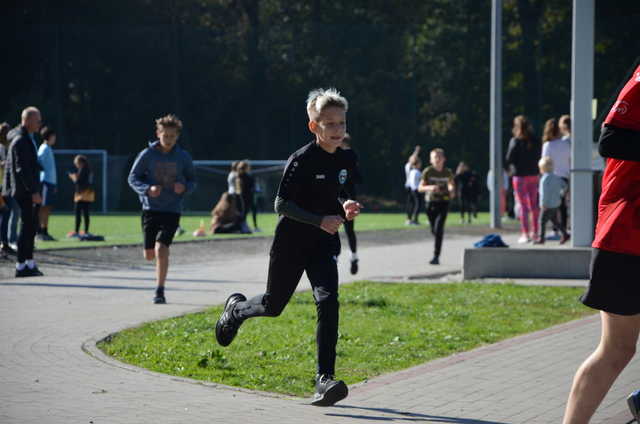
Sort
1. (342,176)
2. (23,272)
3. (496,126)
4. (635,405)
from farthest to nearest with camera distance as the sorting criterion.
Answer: (496,126)
(23,272)
(342,176)
(635,405)

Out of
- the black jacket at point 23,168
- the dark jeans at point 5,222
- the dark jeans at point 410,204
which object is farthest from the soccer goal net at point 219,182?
the black jacket at point 23,168

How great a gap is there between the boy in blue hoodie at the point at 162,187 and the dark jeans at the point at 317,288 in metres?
4.09

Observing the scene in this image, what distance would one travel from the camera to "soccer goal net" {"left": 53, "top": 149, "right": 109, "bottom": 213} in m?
39.9

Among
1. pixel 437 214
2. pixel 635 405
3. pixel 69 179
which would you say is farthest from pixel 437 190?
pixel 69 179

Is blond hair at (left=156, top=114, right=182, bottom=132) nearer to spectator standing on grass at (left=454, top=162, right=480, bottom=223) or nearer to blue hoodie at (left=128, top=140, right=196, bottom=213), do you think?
blue hoodie at (left=128, top=140, right=196, bottom=213)

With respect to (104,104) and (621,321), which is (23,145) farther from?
(104,104)

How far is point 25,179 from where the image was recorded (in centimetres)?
1286

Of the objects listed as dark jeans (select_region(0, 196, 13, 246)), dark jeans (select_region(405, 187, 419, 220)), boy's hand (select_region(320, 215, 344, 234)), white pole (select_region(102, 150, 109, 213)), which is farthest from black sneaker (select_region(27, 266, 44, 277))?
white pole (select_region(102, 150, 109, 213))

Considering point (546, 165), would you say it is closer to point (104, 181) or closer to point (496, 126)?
point (496, 126)

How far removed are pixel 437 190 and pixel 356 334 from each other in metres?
6.76

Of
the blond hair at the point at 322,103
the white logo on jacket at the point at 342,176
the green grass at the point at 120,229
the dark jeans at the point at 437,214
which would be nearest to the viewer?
the blond hair at the point at 322,103

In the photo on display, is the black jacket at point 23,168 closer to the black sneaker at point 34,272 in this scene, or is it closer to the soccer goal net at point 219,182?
the black sneaker at point 34,272

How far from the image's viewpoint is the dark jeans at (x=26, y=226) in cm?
1280

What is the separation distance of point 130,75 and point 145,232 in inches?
1382
